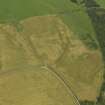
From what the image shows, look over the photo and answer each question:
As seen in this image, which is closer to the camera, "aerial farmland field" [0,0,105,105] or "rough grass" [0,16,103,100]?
"aerial farmland field" [0,0,105,105]

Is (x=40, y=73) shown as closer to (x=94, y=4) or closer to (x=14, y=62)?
(x=14, y=62)

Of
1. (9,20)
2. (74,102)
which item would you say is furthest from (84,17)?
(74,102)

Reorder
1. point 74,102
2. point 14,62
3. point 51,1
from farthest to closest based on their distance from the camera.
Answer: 1. point 51,1
2. point 14,62
3. point 74,102

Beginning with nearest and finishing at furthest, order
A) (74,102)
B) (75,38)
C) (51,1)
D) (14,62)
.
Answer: (74,102), (14,62), (75,38), (51,1)

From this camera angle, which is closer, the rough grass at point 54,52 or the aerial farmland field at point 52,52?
the aerial farmland field at point 52,52

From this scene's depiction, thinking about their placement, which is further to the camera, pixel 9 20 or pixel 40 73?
pixel 9 20

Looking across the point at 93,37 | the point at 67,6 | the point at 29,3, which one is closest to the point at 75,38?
the point at 93,37

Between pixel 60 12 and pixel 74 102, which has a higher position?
pixel 60 12

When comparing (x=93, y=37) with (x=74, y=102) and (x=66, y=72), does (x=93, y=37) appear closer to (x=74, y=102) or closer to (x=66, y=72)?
(x=66, y=72)

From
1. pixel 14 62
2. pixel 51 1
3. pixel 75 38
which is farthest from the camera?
pixel 51 1
